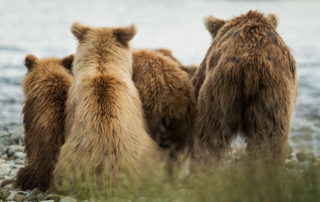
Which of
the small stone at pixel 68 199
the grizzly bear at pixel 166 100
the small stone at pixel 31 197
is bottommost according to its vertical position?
the small stone at pixel 31 197

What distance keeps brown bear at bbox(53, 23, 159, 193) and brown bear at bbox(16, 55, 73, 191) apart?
1.10 feet

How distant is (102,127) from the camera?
5520 mm

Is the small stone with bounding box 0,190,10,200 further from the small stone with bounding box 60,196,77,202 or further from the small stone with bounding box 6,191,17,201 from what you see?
the small stone with bounding box 60,196,77,202

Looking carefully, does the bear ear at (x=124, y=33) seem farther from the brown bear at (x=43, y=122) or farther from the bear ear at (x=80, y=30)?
the brown bear at (x=43, y=122)

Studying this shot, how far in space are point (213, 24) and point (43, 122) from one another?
2.54m

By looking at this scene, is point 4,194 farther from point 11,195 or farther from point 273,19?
point 273,19

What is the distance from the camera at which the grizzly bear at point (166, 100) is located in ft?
20.8

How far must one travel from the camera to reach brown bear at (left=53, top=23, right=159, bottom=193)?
5449 mm

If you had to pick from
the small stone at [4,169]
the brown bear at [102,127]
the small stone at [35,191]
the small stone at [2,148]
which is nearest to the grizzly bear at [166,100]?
the brown bear at [102,127]

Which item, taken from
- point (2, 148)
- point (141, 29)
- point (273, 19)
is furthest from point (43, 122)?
point (141, 29)

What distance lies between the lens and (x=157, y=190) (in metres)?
4.45

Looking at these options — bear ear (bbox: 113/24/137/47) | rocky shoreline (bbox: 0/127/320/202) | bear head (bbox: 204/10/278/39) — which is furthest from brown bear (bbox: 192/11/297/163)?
bear ear (bbox: 113/24/137/47)

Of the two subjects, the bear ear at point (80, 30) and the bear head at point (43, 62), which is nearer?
the bear ear at point (80, 30)

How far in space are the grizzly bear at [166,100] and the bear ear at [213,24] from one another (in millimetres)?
728
